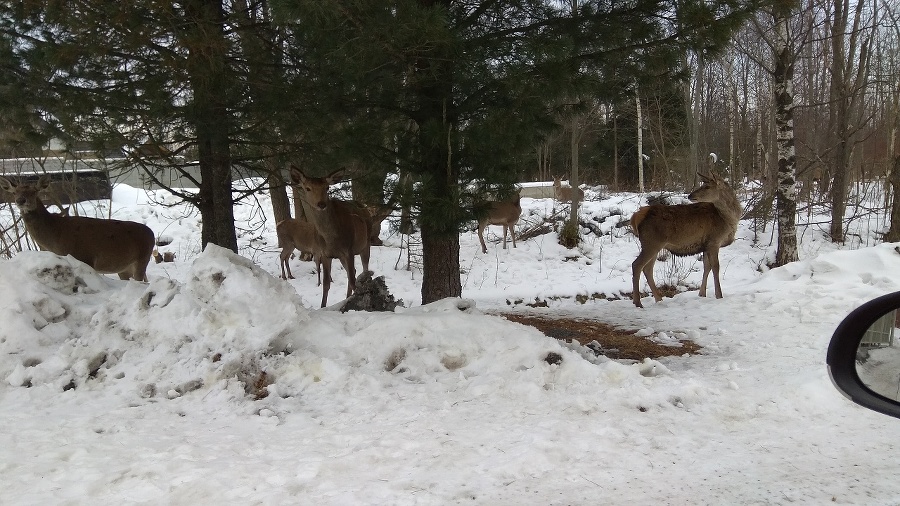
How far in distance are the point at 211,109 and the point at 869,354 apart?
18.0 feet

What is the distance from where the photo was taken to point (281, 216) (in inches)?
590

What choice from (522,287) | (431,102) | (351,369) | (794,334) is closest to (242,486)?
(351,369)

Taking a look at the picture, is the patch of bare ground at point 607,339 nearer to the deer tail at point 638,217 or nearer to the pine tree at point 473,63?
the pine tree at point 473,63

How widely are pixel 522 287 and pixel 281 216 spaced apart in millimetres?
6139

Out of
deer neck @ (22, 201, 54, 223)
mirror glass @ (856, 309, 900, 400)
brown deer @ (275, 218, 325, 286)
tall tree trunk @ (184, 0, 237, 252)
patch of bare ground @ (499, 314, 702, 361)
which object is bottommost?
patch of bare ground @ (499, 314, 702, 361)

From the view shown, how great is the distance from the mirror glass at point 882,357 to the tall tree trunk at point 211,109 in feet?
16.2

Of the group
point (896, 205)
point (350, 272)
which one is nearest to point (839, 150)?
point (896, 205)

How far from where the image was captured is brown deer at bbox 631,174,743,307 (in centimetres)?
935

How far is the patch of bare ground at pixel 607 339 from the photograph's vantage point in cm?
581

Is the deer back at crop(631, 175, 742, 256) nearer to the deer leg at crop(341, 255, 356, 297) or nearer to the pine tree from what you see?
the pine tree

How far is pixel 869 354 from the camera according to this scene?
2.60 metres

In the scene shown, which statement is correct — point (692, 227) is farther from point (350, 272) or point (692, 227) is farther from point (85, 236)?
point (85, 236)

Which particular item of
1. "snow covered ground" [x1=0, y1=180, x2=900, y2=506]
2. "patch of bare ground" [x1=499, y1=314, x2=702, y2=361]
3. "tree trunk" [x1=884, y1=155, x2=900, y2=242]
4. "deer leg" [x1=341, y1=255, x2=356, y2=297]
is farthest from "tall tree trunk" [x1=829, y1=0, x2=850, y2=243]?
"deer leg" [x1=341, y1=255, x2=356, y2=297]

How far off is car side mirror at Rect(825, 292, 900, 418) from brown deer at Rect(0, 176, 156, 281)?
837 centimetres
